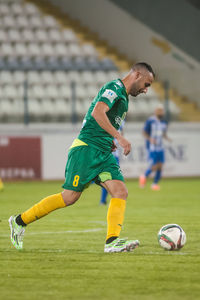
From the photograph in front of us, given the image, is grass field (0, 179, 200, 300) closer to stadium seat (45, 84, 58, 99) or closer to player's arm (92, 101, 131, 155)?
player's arm (92, 101, 131, 155)

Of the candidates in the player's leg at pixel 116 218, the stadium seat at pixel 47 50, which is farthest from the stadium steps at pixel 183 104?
the player's leg at pixel 116 218

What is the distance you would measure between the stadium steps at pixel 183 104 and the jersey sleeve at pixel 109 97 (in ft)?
55.5

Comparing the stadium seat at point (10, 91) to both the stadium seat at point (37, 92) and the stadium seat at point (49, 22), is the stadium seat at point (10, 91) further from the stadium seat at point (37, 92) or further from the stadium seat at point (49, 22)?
the stadium seat at point (49, 22)

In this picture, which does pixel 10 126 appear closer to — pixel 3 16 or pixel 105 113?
pixel 3 16

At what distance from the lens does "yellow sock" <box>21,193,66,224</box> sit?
6.91 meters

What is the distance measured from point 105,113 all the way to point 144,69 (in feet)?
2.26

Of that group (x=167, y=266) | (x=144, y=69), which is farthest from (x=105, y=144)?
(x=167, y=266)

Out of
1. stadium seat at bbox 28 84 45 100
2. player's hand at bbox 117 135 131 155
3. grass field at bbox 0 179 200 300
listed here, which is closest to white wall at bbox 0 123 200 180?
stadium seat at bbox 28 84 45 100

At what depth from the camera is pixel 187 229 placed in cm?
902

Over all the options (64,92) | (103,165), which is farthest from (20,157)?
(103,165)

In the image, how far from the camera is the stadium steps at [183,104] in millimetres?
23594

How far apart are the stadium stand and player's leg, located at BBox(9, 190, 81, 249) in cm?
1486

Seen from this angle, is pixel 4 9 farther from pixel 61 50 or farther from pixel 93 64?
pixel 93 64

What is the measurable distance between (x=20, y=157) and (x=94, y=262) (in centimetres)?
1509
